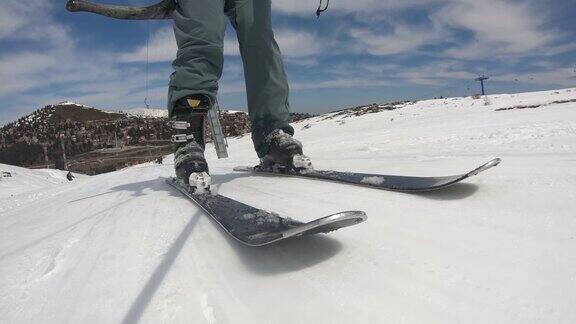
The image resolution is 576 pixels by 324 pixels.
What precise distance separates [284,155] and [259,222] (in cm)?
121

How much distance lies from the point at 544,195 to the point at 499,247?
0.43 m

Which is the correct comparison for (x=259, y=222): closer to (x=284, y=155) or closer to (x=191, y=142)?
(x=191, y=142)

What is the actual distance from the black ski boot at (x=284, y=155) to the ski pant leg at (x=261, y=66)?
7 cm

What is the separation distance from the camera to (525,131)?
303cm

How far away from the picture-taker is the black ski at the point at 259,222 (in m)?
0.83

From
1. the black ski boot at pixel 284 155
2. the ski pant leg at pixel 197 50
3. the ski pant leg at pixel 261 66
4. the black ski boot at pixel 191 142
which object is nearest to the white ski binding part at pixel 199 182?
the black ski boot at pixel 191 142

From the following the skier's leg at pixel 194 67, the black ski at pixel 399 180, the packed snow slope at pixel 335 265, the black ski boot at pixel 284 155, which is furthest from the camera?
the black ski boot at pixel 284 155

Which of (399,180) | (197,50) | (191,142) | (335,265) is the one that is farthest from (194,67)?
(335,265)

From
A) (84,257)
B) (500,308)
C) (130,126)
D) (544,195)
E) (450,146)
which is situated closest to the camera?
(500,308)

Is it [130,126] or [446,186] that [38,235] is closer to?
[446,186]

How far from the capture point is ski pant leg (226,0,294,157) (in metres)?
2.44

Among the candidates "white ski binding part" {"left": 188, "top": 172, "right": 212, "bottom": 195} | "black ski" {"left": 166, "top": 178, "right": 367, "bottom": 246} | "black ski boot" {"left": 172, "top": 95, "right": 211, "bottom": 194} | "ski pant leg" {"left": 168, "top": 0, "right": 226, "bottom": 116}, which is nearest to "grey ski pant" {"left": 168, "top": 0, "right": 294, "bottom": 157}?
"ski pant leg" {"left": 168, "top": 0, "right": 226, "bottom": 116}

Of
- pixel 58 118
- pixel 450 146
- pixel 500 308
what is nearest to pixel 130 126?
pixel 58 118

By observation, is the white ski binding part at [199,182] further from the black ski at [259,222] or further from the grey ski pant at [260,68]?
Result: the grey ski pant at [260,68]
